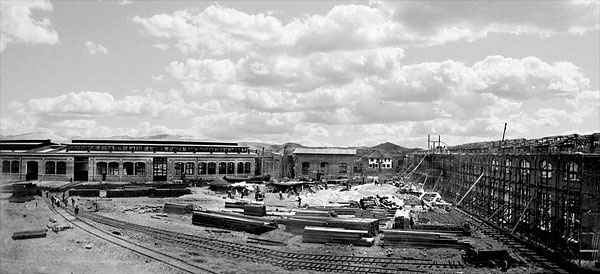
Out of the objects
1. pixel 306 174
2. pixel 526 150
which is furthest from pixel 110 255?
pixel 306 174

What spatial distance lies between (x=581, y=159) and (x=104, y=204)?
39797 millimetres

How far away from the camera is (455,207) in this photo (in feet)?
157

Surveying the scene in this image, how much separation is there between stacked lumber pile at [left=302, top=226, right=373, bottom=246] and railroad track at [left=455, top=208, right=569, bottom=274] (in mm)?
8509

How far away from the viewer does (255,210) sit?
40.6 m

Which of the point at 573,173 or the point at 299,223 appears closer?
the point at 573,173

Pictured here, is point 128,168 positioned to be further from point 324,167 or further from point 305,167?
point 324,167

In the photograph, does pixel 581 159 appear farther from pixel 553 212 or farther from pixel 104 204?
pixel 104 204

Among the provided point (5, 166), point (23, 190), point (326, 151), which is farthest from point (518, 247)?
point (5, 166)

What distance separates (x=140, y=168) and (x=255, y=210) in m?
31.8

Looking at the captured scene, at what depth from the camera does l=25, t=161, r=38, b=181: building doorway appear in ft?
211

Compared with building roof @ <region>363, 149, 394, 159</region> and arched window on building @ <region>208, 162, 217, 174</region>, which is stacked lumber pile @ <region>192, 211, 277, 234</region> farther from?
building roof @ <region>363, 149, 394, 159</region>

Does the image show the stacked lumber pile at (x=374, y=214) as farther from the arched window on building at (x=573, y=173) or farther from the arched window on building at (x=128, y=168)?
the arched window on building at (x=128, y=168)

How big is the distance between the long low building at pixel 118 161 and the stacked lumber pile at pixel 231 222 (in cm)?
3202

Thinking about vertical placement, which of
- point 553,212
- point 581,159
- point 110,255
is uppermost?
point 581,159
